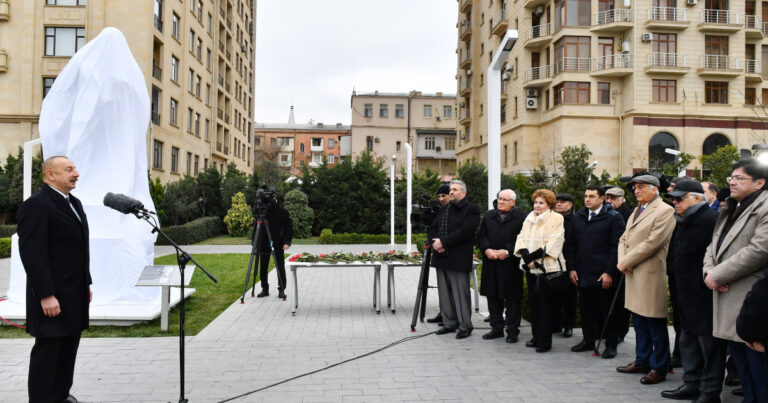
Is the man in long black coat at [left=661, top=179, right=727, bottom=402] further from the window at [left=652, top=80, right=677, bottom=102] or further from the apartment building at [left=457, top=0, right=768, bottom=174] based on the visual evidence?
the window at [left=652, top=80, right=677, bottom=102]

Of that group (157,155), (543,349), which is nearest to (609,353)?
(543,349)

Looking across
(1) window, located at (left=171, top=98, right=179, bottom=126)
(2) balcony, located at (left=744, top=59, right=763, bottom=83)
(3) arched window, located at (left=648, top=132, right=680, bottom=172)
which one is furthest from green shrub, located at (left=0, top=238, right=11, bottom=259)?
(2) balcony, located at (left=744, top=59, right=763, bottom=83)

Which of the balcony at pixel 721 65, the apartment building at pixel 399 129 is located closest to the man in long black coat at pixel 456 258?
the balcony at pixel 721 65

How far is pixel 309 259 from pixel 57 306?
5.19m

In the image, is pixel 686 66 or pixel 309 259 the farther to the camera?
pixel 686 66

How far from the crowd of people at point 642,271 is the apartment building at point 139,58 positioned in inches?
1052

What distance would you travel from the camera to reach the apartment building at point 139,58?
29594 millimetres

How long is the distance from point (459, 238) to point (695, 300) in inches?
121

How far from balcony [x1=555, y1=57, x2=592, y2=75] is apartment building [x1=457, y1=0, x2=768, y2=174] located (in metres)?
0.07

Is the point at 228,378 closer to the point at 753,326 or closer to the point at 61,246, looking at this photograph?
the point at 61,246

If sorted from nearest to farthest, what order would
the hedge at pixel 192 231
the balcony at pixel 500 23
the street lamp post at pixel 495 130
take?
the street lamp post at pixel 495 130 < the hedge at pixel 192 231 < the balcony at pixel 500 23

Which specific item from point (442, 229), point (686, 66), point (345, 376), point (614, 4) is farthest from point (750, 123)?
point (345, 376)

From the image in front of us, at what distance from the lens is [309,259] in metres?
9.09

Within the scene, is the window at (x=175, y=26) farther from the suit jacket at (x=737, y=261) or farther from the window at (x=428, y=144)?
the window at (x=428, y=144)
